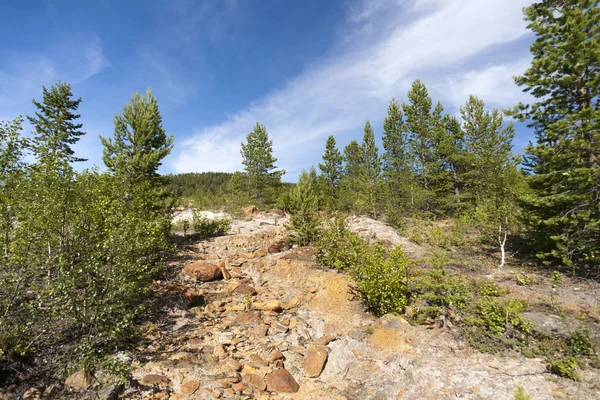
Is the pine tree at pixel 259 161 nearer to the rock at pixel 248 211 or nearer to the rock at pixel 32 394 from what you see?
the rock at pixel 248 211

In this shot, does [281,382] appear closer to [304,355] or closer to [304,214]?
[304,355]

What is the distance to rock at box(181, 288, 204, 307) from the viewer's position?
8867 mm

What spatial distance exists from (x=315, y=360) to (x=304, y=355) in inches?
20.5

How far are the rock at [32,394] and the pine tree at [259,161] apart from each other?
26.5m

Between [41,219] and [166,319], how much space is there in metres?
4.35

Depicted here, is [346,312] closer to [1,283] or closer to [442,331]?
[442,331]

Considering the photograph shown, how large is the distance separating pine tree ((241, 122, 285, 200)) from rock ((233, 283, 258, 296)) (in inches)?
846

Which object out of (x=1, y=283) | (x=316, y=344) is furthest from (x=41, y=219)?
(x=316, y=344)

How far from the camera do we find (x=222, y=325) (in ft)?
25.9

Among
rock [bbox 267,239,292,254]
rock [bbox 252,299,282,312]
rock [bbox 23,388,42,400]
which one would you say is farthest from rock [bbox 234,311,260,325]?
rock [bbox 267,239,292,254]

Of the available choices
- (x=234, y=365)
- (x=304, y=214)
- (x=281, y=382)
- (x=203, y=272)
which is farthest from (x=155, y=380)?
(x=304, y=214)

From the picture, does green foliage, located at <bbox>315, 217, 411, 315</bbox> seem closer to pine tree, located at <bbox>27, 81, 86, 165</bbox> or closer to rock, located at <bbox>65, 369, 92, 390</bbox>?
rock, located at <bbox>65, 369, 92, 390</bbox>

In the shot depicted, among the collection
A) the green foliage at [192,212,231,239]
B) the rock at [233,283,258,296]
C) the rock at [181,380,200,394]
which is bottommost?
the rock at [181,380,200,394]

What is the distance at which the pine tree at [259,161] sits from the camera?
31.5 m
